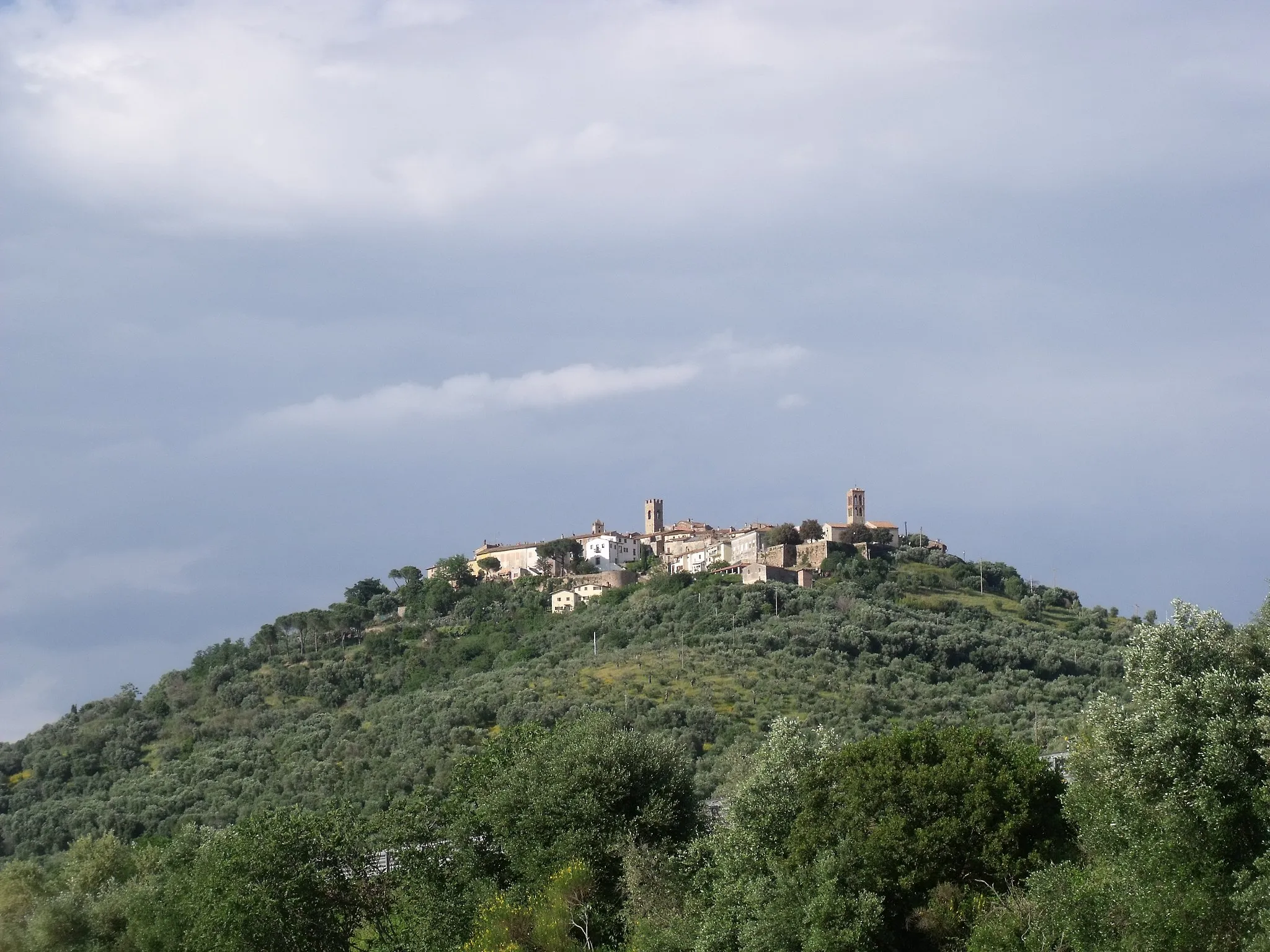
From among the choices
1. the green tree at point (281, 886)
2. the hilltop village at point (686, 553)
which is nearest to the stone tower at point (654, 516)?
the hilltop village at point (686, 553)

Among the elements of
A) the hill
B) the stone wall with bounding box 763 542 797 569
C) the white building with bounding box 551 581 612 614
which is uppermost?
the stone wall with bounding box 763 542 797 569

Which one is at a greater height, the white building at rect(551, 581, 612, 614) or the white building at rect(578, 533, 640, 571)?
the white building at rect(578, 533, 640, 571)

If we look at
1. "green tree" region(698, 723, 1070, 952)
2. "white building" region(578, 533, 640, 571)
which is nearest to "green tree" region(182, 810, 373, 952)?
"green tree" region(698, 723, 1070, 952)

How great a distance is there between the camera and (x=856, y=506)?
13612 centimetres

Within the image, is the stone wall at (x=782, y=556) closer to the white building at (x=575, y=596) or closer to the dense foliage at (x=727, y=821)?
the white building at (x=575, y=596)

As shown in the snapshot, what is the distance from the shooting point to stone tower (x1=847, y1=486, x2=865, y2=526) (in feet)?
445

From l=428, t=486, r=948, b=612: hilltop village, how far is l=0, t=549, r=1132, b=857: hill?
10.2ft

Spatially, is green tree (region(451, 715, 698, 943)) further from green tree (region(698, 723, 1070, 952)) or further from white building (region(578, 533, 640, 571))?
white building (region(578, 533, 640, 571))

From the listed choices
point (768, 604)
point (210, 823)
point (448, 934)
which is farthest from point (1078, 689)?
point (448, 934)

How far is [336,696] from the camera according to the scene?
349 feet

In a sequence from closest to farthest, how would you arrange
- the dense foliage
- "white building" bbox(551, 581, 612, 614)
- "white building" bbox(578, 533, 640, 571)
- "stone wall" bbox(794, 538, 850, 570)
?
the dense foliage, "stone wall" bbox(794, 538, 850, 570), "white building" bbox(551, 581, 612, 614), "white building" bbox(578, 533, 640, 571)

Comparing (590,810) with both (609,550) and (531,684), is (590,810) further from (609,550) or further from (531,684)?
(609,550)

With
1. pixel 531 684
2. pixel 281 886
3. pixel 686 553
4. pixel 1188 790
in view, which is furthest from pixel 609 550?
pixel 1188 790

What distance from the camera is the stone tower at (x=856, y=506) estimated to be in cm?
13575
